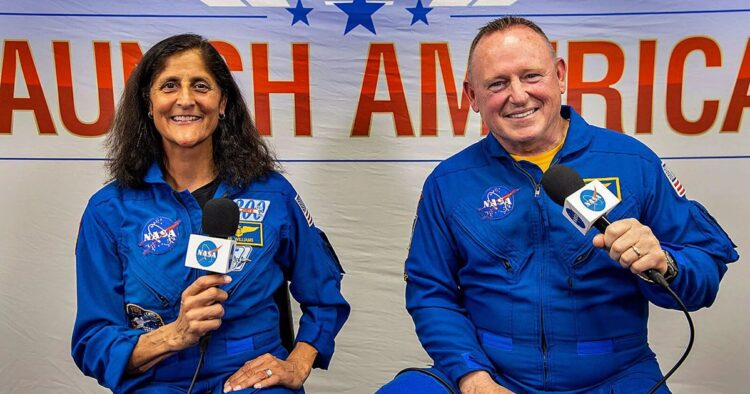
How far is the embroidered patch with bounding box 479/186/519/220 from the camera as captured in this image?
6.07 ft

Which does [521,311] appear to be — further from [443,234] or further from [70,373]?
[70,373]

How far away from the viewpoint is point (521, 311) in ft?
5.91

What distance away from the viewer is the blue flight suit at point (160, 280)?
73.2 inches

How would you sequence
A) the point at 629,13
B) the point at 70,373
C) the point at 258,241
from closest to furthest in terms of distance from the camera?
1. the point at 258,241
2. the point at 629,13
3. the point at 70,373

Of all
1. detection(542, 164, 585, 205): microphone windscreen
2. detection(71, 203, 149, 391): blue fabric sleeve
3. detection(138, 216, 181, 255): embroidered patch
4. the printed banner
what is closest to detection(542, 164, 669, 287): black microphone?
detection(542, 164, 585, 205): microphone windscreen

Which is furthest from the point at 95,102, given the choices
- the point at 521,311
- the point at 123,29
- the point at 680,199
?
the point at 680,199

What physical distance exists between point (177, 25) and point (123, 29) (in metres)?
0.17

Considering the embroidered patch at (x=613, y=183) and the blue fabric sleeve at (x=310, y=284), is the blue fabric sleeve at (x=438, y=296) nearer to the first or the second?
the blue fabric sleeve at (x=310, y=284)

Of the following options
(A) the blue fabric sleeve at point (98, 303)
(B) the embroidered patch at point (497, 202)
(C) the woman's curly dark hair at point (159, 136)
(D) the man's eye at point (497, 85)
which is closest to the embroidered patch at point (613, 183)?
(B) the embroidered patch at point (497, 202)

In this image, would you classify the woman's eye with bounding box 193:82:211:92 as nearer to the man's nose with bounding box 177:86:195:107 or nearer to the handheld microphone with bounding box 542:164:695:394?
the man's nose with bounding box 177:86:195:107

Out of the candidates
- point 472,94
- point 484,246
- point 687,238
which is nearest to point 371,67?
point 472,94

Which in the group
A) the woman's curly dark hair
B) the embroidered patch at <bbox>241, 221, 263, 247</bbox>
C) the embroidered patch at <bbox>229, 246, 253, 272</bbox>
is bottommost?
the embroidered patch at <bbox>229, 246, 253, 272</bbox>

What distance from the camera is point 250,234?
1.93m

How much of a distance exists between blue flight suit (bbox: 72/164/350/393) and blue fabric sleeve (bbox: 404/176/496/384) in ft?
1.05
